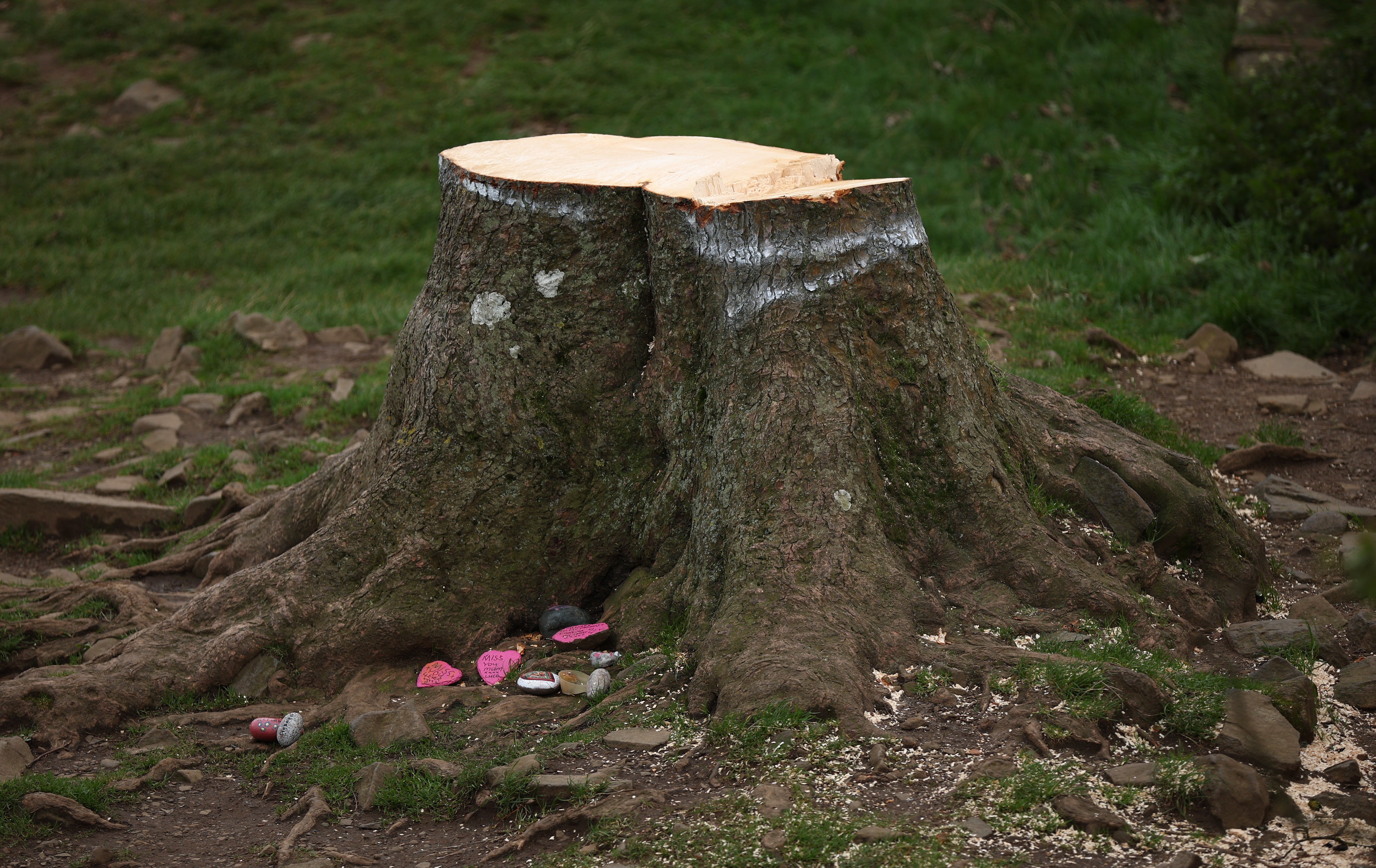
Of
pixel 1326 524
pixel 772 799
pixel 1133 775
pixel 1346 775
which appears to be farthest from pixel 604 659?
pixel 1326 524

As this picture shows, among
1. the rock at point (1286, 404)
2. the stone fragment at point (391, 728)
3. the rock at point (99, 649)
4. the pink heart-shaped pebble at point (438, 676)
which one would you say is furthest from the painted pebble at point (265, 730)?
the rock at point (1286, 404)

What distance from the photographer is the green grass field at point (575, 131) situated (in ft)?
25.0

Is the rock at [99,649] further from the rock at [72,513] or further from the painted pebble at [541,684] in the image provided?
the painted pebble at [541,684]

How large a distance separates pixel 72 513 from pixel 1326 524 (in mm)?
6104

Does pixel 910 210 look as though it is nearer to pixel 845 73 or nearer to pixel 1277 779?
pixel 1277 779

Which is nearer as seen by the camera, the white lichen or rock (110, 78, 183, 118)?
the white lichen

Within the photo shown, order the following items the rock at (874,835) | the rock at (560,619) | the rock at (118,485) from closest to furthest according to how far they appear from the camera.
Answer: the rock at (874,835)
the rock at (560,619)
the rock at (118,485)

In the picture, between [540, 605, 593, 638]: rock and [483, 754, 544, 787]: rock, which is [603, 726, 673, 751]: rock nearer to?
[483, 754, 544, 787]: rock

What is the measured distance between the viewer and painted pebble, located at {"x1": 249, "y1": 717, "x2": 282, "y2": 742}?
3482mm

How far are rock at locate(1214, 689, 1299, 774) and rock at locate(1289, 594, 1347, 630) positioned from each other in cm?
94

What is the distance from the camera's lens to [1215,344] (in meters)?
6.69

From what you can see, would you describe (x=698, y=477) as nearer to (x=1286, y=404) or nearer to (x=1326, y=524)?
(x=1326, y=524)

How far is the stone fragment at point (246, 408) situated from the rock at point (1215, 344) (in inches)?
233

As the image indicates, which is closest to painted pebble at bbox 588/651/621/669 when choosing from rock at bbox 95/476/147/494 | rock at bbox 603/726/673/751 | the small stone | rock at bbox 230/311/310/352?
rock at bbox 603/726/673/751
